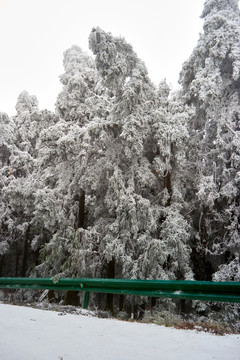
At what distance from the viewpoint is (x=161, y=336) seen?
10.7ft

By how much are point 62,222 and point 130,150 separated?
4.46 meters

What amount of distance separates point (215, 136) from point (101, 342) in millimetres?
13049

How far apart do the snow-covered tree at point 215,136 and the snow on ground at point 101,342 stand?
29.5ft

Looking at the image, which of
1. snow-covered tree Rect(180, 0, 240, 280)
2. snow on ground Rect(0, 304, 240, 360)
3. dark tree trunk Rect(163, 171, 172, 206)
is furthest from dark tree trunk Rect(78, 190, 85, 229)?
snow on ground Rect(0, 304, 240, 360)

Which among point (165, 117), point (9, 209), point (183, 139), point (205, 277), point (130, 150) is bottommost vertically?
point (205, 277)

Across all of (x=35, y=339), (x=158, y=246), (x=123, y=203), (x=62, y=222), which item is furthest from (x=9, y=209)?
(x=35, y=339)

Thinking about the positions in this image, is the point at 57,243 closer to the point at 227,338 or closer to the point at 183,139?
the point at 183,139

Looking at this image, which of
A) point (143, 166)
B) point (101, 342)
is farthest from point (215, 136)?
point (101, 342)

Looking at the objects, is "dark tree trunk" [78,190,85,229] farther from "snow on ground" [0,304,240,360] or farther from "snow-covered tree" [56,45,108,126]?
"snow on ground" [0,304,240,360]

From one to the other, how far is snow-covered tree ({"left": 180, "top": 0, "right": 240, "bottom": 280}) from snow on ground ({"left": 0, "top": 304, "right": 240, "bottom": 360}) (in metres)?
9.00

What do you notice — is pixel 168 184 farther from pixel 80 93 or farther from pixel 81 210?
pixel 80 93

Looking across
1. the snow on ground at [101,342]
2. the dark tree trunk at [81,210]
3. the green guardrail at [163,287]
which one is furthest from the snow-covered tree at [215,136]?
the snow on ground at [101,342]

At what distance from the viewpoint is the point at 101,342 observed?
2.96m

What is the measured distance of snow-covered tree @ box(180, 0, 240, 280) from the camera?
12.3 meters
